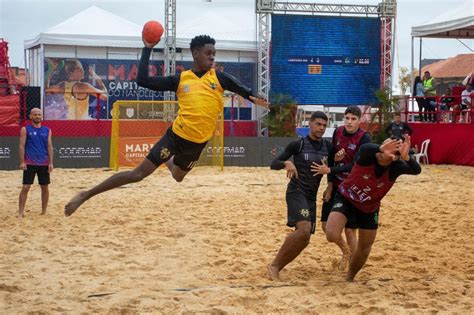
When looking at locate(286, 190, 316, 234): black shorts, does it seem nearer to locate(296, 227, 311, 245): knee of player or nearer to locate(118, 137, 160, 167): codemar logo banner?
locate(296, 227, 311, 245): knee of player

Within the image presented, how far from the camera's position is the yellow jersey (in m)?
7.02

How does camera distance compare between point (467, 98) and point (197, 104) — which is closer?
point (197, 104)

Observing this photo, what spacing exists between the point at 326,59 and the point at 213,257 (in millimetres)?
19584

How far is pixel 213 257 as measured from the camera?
8430 mm

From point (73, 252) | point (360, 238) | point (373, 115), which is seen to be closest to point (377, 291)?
point (360, 238)

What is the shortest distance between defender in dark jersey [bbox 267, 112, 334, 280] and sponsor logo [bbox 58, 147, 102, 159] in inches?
521

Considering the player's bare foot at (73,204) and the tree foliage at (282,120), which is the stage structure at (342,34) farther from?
the player's bare foot at (73,204)

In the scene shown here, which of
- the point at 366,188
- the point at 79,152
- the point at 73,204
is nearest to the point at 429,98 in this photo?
the point at 79,152

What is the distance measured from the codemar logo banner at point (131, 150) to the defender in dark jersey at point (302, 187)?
39.7ft

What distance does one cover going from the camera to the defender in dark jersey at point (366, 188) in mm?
6371

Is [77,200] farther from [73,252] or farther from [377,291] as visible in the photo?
[377,291]

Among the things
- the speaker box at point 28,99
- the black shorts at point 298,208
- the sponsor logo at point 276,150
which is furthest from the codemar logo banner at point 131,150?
the black shorts at point 298,208

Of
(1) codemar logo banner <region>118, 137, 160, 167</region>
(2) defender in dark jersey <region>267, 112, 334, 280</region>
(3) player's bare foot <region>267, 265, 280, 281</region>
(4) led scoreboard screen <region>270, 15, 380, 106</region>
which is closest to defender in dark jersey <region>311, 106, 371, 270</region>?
(2) defender in dark jersey <region>267, 112, 334, 280</region>

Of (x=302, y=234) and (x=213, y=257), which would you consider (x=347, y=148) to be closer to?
(x=302, y=234)
